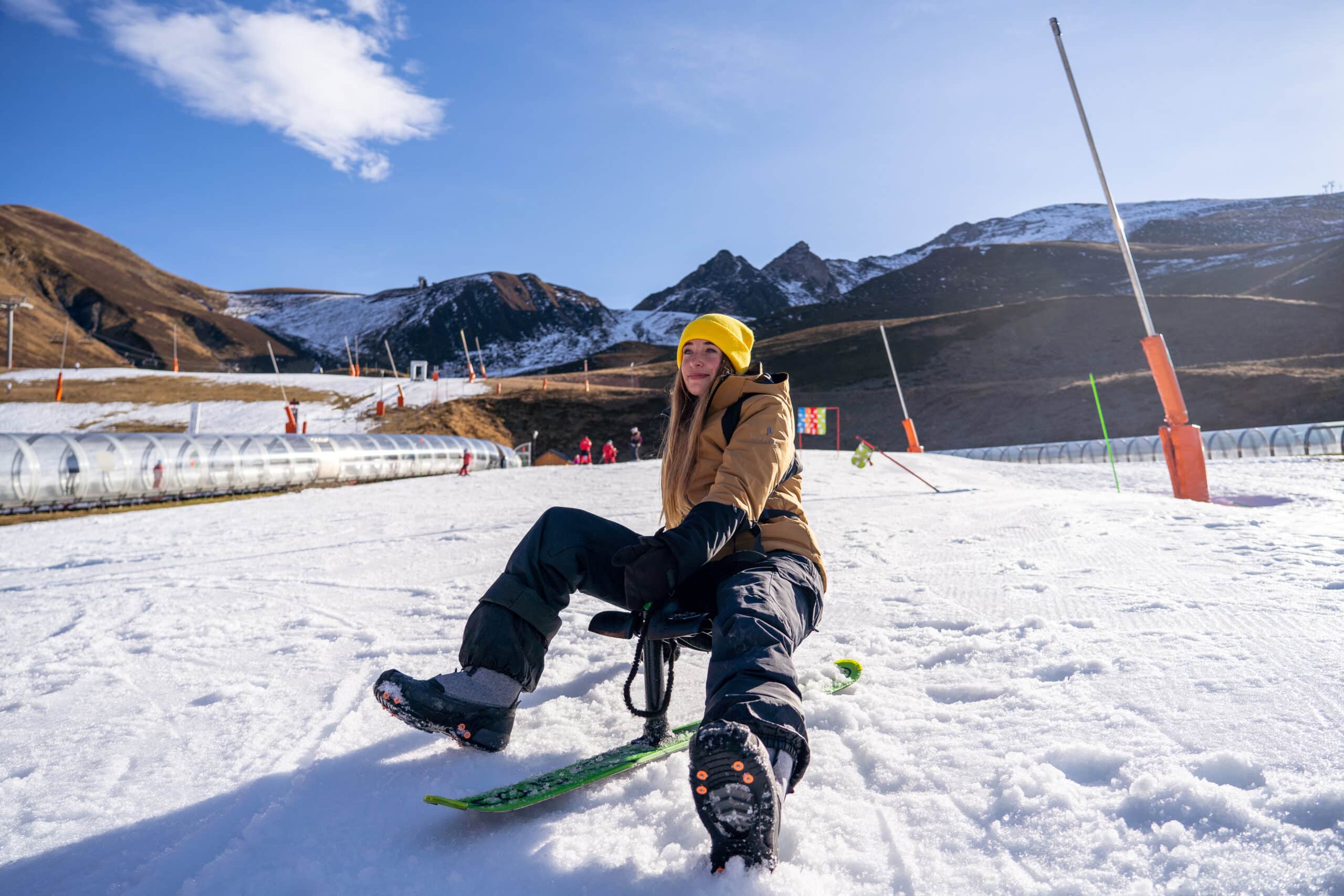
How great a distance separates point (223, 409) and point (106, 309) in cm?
12055

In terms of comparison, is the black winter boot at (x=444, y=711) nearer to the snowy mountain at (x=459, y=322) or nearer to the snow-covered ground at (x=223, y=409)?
the snow-covered ground at (x=223, y=409)

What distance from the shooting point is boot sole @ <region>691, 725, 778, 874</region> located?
58.4 inches

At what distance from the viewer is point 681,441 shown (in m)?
2.60

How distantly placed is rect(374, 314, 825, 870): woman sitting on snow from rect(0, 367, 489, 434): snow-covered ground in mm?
29614

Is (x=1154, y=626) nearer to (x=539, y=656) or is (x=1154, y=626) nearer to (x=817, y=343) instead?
(x=539, y=656)

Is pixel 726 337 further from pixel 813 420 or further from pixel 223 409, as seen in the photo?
pixel 223 409

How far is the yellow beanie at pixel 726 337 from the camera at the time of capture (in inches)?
102

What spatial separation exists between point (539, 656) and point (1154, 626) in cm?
249

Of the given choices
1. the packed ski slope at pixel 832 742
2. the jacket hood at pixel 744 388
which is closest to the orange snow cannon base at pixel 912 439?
the packed ski slope at pixel 832 742

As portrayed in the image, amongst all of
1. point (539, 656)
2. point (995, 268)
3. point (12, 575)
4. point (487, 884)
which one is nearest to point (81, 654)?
point (539, 656)

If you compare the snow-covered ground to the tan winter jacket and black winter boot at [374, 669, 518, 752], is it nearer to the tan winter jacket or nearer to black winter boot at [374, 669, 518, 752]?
black winter boot at [374, 669, 518, 752]

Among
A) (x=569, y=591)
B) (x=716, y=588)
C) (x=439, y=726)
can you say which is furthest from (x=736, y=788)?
(x=439, y=726)

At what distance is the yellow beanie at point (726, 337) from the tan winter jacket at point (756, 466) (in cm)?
5

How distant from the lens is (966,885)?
61.1 inches
